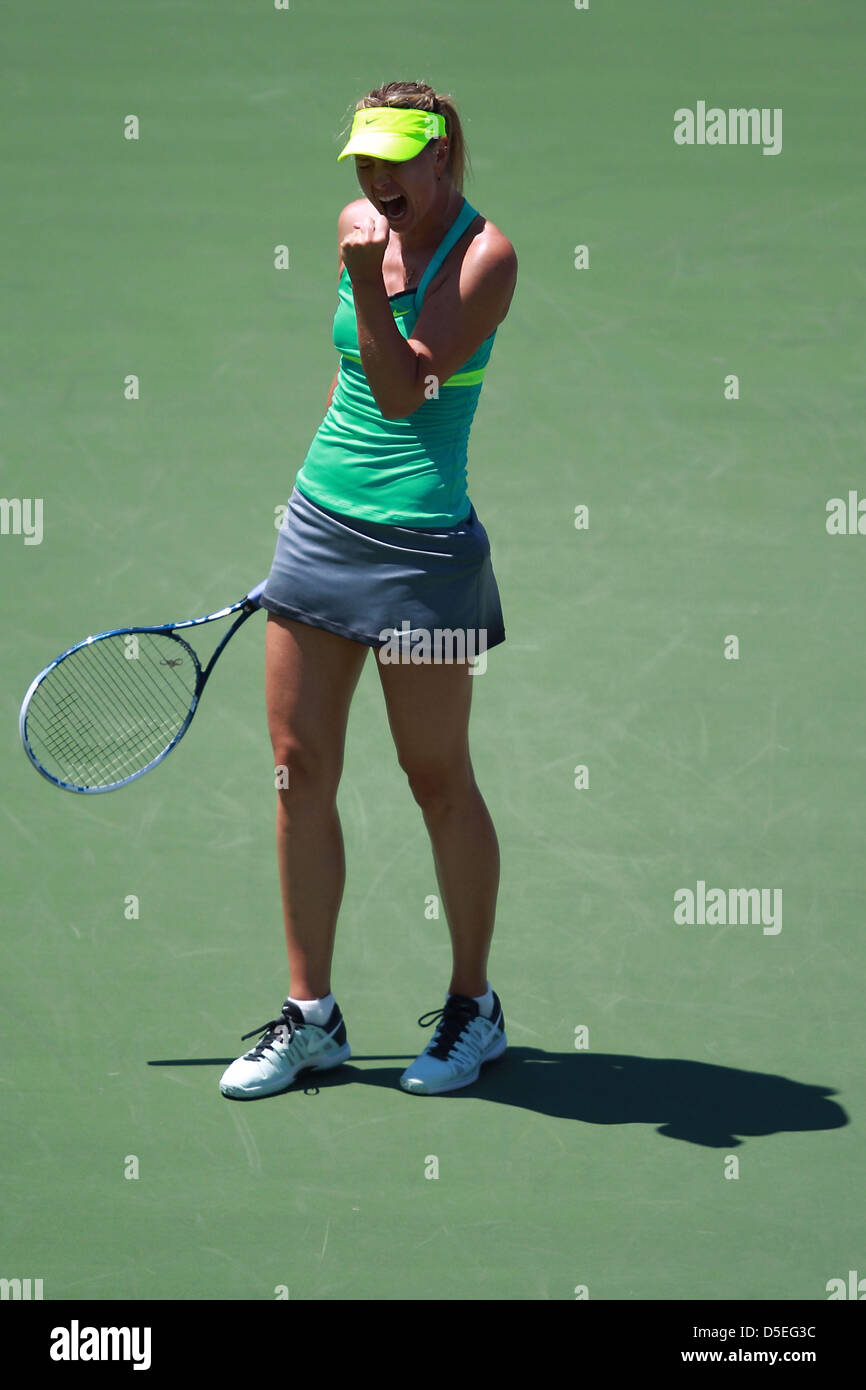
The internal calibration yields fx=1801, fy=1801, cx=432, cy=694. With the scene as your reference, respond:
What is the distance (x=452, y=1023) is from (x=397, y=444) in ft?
3.85

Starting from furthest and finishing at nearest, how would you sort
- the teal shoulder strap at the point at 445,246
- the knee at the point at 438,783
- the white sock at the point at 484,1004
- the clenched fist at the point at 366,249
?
the white sock at the point at 484,1004
the knee at the point at 438,783
the teal shoulder strap at the point at 445,246
the clenched fist at the point at 366,249

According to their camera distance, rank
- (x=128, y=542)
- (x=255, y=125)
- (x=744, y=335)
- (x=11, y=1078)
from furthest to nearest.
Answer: (x=255, y=125) < (x=744, y=335) < (x=128, y=542) < (x=11, y=1078)

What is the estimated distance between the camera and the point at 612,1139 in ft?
11.2

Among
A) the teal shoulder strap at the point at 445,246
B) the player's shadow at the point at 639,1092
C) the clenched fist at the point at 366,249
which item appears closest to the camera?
the clenched fist at the point at 366,249

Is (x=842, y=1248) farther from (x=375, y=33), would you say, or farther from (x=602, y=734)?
(x=375, y=33)

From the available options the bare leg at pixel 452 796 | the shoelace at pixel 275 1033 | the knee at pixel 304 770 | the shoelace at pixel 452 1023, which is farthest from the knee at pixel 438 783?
the shoelace at pixel 275 1033

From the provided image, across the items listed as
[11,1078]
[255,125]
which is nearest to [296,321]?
[255,125]

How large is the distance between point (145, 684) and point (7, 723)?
0.99 metres

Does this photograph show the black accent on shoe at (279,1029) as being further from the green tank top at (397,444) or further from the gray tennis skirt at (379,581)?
the green tank top at (397,444)

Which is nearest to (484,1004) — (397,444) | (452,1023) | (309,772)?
(452,1023)

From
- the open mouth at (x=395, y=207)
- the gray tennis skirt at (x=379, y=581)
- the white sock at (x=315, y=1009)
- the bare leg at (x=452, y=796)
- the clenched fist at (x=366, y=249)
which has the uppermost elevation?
the open mouth at (x=395, y=207)

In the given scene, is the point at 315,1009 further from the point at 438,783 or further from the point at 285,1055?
the point at 438,783

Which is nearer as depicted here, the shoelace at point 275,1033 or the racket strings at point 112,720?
the shoelace at point 275,1033

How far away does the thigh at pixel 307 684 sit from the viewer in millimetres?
3486
